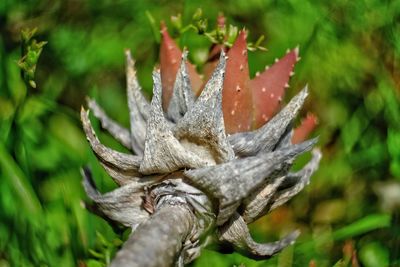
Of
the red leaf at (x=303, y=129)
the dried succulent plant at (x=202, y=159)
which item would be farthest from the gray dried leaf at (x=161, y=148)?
the red leaf at (x=303, y=129)

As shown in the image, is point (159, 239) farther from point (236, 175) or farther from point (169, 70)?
point (169, 70)

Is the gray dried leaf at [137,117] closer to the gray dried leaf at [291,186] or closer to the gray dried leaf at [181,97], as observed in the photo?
the gray dried leaf at [181,97]

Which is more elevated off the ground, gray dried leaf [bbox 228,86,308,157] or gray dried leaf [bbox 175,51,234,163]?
gray dried leaf [bbox 175,51,234,163]

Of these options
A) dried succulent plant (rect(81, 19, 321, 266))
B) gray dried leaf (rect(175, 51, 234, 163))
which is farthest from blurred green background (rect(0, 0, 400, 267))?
gray dried leaf (rect(175, 51, 234, 163))

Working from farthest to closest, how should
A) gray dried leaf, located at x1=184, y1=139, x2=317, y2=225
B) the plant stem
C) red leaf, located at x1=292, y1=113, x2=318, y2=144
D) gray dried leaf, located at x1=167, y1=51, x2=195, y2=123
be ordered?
red leaf, located at x1=292, y1=113, x2=318, y2=144 < gray dried leaf, located at x1=167, y1=51, x2=195, y2=123 < gray dried leaf, located at x1=184, y1=139, x2=317, y2=225 < the plant stem

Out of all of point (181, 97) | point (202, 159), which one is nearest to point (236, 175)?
point (202, 159)

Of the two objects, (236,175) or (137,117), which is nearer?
(236,175)

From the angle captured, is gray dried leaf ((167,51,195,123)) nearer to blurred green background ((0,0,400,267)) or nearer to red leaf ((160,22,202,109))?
red leaf ((160,22,202,109))

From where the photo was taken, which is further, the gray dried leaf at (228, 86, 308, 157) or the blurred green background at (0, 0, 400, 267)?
the blurred green background at (0, 0, 400, 267)
